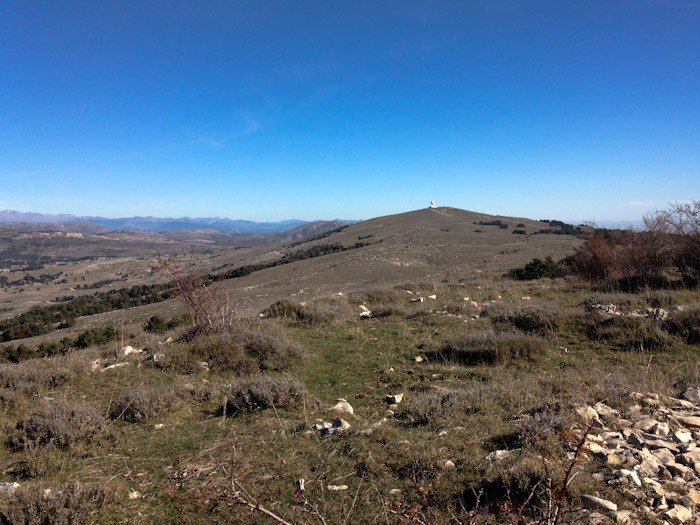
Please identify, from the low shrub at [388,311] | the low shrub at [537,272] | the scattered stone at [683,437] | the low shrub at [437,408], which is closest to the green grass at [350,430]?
the low shrub at [437,408]

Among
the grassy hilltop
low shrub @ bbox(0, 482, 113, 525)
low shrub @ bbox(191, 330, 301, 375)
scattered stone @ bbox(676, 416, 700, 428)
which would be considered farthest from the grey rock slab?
low shrub @ bbox(191, 330, 301, 375)

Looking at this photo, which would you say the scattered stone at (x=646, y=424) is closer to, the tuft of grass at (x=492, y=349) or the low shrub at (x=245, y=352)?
the tuft of grass at (x=492, y=349)

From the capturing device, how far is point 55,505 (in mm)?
2629

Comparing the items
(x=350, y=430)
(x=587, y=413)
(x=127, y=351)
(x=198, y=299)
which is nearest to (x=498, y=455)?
(x=587, y=413)

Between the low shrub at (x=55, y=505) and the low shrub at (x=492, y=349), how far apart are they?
16.9ft

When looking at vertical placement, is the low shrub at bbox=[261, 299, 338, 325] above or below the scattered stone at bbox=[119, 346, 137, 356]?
above

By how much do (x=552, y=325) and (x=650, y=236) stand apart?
7.88 meters

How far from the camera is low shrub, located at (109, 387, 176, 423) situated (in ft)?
15.3

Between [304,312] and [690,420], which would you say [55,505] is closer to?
[690,420]

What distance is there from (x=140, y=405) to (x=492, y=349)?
535 cm

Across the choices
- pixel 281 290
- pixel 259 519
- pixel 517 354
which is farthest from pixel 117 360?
pixel 281 290

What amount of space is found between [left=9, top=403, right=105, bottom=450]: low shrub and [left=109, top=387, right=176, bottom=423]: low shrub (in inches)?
14.9

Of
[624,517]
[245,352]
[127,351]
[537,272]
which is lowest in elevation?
[127,351]

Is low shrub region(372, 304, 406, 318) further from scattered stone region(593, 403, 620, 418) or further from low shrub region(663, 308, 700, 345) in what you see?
scattered stone region(593, 403, 620, 418)
